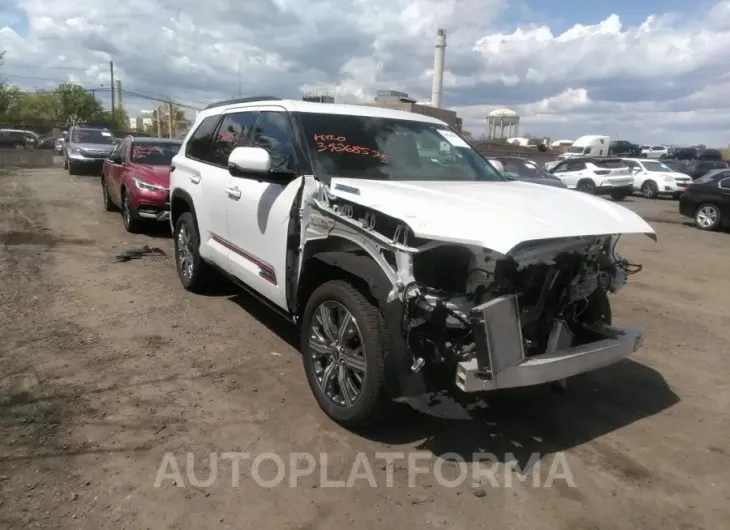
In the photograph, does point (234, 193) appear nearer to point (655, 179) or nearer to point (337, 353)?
point (337, 353)

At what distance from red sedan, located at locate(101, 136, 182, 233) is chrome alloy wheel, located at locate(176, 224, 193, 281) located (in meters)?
3.33

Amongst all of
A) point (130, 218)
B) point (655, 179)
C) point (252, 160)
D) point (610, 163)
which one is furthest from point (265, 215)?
point (655, 179)

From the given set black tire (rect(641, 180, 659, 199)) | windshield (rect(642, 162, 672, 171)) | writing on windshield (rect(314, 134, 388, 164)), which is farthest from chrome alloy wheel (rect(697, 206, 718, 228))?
writing on windshield (rect(314, 134, 388, 164))

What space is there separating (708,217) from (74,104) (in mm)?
69816

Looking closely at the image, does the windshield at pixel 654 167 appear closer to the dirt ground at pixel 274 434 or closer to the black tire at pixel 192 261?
the dirt ground at pixel 274 434

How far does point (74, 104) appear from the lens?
2660 inches

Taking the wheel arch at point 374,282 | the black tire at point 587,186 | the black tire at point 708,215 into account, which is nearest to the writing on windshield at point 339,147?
the wheel arch at point 374,282

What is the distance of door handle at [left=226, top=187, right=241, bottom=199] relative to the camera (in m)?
4.83

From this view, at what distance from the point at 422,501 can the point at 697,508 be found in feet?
4.69

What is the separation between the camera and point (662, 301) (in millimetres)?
7008

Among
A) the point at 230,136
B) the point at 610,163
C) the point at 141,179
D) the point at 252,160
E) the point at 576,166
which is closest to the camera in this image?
the point at 252,160

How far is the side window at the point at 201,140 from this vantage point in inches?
232

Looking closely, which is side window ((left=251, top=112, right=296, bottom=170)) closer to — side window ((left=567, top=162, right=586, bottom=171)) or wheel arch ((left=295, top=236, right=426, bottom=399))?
wheel arch ((left=295, top=236, right=426, bottom=399))

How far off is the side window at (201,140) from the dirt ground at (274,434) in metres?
1.53
